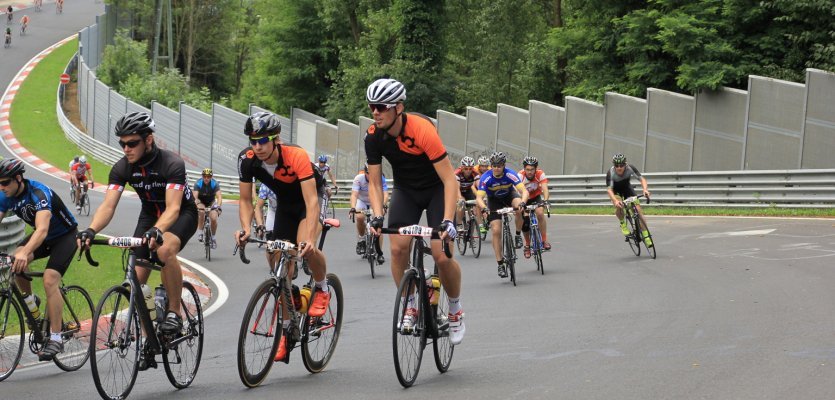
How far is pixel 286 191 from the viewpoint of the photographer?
9438 millimetres

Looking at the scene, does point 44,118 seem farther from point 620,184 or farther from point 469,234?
point 620,184

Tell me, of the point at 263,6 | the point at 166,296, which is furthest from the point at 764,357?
the point at 263,6

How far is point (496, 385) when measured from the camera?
881 cm

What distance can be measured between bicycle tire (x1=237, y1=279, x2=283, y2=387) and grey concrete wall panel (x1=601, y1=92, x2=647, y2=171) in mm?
25204

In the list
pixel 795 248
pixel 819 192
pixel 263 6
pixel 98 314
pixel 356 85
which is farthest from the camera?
pixel 263 6

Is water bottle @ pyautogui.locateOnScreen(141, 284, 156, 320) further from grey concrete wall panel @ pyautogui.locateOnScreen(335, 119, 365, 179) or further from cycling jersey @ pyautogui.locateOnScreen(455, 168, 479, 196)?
grey concrete wall panel @ pyautogui.locateOnScreen(335, 119, 365, 179)

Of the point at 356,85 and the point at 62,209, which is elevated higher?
the point at 356,85

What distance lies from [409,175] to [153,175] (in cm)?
194

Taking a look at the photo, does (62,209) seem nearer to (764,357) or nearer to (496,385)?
(496,385)

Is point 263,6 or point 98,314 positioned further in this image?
point 263,6

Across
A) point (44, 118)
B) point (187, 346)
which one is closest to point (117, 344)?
point (187, 346)

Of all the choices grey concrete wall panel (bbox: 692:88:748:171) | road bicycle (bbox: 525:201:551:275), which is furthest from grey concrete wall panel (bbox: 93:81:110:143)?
road bicycle (bbox: 525:201:551:275)

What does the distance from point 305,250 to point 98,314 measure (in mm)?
1568

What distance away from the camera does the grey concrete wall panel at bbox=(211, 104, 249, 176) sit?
173 ft
